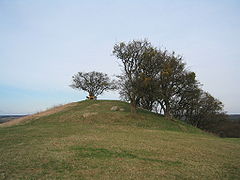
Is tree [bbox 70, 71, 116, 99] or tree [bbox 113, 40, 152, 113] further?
tree [bbox 70, 71, 116, 99]

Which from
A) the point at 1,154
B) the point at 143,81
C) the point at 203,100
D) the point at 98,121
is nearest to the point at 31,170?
the point at 1,154

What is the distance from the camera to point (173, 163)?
8500mm

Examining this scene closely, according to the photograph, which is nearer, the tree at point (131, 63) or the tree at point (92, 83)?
the tree at point (131, 63)

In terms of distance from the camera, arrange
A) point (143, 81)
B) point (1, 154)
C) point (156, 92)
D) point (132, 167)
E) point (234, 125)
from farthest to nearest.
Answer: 1. point (234, 125)
2. point (156, 92)
3. point (143, 81)
4. point (1, 154)
5. point (132, 167)

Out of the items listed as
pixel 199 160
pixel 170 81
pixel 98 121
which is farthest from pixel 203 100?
pixel 199 160

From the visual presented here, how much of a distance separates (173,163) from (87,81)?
48438 millimetres

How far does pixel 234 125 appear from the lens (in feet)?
167

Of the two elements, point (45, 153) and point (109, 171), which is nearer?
point (109, 171)

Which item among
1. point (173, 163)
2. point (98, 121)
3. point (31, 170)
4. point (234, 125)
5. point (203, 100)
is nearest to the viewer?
point (31, 170)

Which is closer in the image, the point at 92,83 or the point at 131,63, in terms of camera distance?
the point at 131,63

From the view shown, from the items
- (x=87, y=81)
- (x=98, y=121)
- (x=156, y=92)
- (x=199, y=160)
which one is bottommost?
(x=199, y=160)

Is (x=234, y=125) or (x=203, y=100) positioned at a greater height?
(x=203, y=100)

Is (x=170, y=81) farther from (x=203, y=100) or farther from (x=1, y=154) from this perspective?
(x=1, y=154)

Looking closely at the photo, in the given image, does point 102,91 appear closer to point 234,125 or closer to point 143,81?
point 143,81
